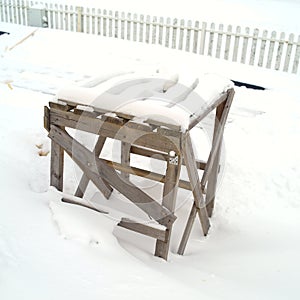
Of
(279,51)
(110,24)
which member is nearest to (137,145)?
(279,51)

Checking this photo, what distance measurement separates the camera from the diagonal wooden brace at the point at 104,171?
2.92 m

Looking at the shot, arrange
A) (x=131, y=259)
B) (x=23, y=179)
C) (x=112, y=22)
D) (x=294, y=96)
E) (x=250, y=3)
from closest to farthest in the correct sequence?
(x=131, y=259) < (x=23, y=179) < (x=294, y=96) < (x=112, y=22) < (x=250, y=3)

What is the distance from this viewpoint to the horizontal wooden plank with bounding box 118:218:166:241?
9.69 feet

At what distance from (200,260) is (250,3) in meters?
19.7

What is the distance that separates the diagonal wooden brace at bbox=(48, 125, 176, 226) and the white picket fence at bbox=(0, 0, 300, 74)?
6613mm

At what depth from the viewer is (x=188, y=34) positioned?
30.6ft

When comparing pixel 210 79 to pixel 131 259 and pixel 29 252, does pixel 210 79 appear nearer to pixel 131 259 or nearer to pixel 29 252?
pixel 131 259

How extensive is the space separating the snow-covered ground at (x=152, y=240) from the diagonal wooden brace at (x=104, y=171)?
0.95ft

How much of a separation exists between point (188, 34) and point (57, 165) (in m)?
7.03

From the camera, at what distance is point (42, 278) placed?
2244 mm

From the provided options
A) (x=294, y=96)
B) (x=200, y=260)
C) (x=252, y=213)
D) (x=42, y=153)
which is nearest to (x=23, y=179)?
(x=42, y=153)

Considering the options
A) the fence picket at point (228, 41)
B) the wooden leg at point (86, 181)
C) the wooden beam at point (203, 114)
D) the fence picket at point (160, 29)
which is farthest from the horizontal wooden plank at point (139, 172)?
the fence picket at point (160, 29)

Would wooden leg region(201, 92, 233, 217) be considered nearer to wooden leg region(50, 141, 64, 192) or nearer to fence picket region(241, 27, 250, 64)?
wooden leg region(50, 141, 64, 192)

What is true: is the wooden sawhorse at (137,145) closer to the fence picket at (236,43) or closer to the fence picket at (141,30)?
the fence picket at (236,43)
